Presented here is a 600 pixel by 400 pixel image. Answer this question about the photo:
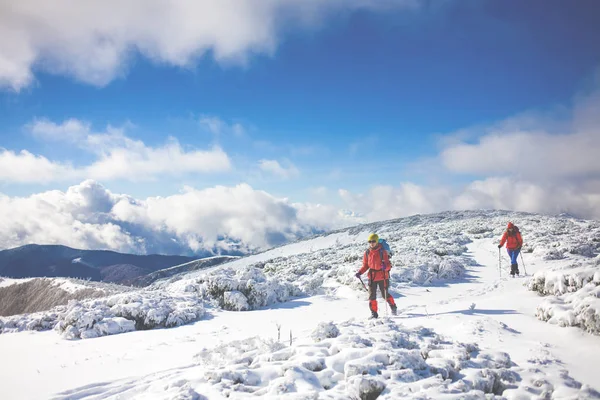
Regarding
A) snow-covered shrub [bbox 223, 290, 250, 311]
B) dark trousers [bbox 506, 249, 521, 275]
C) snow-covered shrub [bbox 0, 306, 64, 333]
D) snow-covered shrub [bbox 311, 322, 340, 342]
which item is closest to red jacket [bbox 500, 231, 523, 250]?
dark trousers [bbox 506, 249, 521, 275]

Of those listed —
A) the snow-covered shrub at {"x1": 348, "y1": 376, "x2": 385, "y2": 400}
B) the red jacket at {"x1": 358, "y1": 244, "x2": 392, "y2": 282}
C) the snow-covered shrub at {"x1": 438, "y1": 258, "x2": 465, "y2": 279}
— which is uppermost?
the red jacket at {"x1": 358, "y1": 244, "x2": 392, "y2": 282}

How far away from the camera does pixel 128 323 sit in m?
9.14

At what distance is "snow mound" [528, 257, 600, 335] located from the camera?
6.00 m

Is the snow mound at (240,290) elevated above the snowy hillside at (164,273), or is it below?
above

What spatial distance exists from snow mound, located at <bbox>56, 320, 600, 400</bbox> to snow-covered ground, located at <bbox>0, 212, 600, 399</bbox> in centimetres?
2

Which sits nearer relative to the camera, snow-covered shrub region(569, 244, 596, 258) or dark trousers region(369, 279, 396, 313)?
→ dark trousers region(369, 279, 396, 313)

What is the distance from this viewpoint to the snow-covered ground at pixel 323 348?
13.8 ft

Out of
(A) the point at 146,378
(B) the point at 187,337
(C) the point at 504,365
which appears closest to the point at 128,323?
(B) the point at 187,337

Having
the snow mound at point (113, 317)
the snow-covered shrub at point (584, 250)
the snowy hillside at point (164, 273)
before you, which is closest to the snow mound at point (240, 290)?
the snow mound at point (113, 317)

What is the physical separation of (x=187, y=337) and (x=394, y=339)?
5.26 meters

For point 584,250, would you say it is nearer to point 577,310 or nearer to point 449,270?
point 449,270

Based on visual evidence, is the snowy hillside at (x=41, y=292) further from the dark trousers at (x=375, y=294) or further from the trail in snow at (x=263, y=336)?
the dark trousers at (x=375, y=294)

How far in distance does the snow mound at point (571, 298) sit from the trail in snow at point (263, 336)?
0.25 m

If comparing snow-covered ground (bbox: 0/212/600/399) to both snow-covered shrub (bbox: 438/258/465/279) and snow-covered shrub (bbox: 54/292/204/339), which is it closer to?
snow-covered shrub (bbox: 54/292/204/339)
